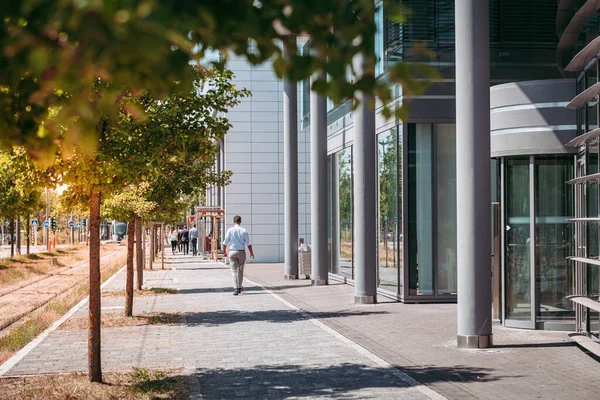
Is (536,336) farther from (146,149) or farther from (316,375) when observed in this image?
(146,149)

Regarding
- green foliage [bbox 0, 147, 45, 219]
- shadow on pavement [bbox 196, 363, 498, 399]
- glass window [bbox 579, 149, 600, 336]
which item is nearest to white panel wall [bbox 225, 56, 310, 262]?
green foliage [bbox 0, 147, 45, 219]

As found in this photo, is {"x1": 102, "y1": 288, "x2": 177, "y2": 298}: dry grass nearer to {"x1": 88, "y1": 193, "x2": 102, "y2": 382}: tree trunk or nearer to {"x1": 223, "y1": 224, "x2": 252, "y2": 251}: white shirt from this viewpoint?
{"x1": 223, "y1": 224, "x2": 252, "y2": 251}: white shirt

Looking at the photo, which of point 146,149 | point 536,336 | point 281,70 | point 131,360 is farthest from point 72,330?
point 281,70

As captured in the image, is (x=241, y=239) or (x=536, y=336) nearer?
(x=536, y=336)

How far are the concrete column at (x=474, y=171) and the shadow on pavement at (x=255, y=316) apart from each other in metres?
4.40

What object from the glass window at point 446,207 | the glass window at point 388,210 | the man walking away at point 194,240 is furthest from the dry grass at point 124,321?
the man walking away at point 194,240

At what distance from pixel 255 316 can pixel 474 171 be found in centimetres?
602

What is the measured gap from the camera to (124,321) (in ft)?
48.0

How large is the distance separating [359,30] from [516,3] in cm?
1439

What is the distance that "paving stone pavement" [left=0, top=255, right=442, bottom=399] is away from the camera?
8336mm

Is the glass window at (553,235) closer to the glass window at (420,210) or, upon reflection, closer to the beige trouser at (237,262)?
the glass window at (420,210)

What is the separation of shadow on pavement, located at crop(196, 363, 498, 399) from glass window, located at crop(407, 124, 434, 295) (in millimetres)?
7423

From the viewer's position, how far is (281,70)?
2.67 m

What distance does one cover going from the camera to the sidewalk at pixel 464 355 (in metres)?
8.31
